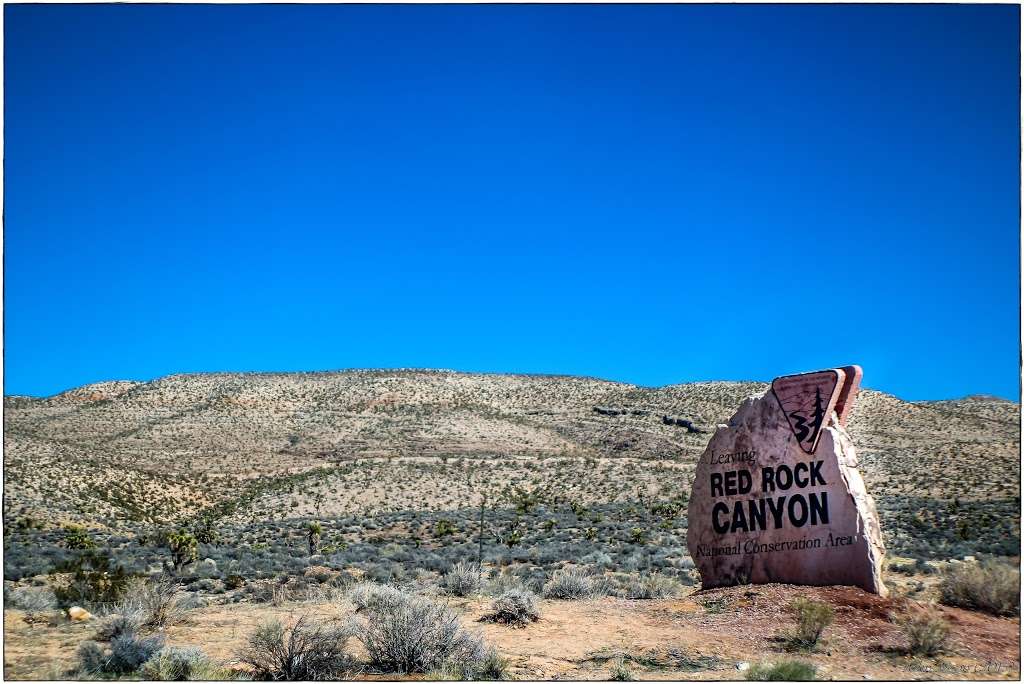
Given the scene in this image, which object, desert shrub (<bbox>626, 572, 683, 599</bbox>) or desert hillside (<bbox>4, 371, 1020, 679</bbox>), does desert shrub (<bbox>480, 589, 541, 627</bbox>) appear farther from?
desert shrub (<bbox>626, 572, 683, 599</bbox>)

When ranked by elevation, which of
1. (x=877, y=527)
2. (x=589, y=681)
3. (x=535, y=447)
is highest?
(x=535, y=447)

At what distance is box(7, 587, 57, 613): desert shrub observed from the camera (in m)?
14.1

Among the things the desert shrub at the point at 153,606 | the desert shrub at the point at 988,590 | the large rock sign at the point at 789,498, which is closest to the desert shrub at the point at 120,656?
the desert shrub at the point at 153,606

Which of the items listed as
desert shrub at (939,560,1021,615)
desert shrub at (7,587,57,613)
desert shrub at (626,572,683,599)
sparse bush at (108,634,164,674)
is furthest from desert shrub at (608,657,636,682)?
desert shrub at (7,587,57,613)

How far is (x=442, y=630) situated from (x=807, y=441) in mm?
6475

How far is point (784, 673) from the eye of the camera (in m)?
8.77

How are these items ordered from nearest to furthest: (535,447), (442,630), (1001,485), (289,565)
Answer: (442,630)
(289,565)
(1001,485)
(535,447)

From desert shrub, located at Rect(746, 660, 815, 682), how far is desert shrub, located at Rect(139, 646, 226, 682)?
19.1 ft

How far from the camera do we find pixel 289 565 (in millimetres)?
22891

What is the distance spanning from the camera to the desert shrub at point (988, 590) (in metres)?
12.1

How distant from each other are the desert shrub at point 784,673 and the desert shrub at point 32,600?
38.4ft

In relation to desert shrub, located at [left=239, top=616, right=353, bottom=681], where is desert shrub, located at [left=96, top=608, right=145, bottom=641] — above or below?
above

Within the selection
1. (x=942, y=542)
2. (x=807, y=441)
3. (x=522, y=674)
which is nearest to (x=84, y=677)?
(x=522, y=674)

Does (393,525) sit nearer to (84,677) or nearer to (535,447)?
(84,677)
